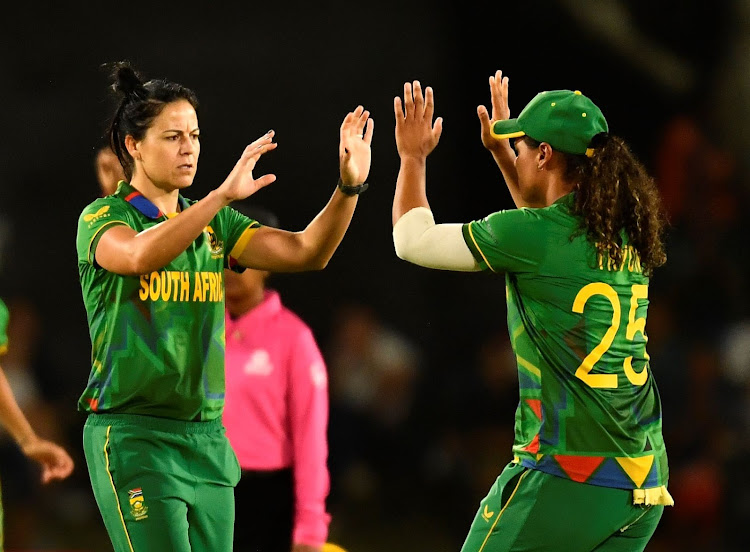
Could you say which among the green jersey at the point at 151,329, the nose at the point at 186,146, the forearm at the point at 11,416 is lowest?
the forearm at the point at 11,416

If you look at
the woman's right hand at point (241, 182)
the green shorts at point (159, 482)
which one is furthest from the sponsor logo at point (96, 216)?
the green shorts at point (159, 482)

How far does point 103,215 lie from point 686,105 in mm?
3230

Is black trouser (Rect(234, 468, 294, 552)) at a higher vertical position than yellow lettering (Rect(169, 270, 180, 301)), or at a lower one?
lower

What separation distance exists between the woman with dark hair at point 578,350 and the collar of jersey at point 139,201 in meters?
0.61

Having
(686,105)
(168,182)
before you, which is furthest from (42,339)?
(686,105)

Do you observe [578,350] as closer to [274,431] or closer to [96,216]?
[96,216]

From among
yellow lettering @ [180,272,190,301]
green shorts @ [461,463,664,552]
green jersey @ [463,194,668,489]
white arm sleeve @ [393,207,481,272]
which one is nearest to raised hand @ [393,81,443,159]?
white arm sleeve @ [393,207,481,272]

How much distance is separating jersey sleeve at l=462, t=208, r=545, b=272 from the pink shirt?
118 centimetres

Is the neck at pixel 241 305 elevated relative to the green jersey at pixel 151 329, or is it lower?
lower

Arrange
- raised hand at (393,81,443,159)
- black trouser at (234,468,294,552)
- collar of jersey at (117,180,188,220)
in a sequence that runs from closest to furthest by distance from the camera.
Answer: collar of jersey at (117,180,188,220) < raised hand at (393,81,443,159) < black trouser at (234,468,294,552)

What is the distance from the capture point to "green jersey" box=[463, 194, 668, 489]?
2.32m

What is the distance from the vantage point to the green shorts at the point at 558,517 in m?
2.29

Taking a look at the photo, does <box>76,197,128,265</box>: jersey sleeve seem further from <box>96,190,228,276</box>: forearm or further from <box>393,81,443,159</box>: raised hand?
<box>393,81,443,159</box>: raised hand

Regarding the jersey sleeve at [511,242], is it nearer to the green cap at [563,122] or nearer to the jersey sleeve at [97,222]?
the green cap at [563,122]
